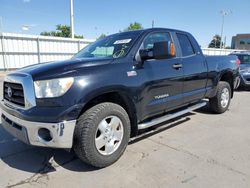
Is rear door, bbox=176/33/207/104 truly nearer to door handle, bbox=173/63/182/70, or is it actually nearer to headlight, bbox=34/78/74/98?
door handle, bbox=173/63/182/70

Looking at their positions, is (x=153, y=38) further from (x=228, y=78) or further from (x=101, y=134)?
(x=228, y=78)

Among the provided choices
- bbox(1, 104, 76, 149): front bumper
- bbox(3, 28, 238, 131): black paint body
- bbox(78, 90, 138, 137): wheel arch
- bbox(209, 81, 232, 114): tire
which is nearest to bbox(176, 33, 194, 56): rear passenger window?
bbox(3, 28, 238, 131): black paint body

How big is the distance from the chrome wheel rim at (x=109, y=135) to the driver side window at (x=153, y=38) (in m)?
1.35

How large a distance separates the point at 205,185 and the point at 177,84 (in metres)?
1.90

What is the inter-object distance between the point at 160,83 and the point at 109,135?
124 cm

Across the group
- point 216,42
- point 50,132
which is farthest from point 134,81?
point 216,42

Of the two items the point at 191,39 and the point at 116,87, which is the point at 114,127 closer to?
the point at 116,87

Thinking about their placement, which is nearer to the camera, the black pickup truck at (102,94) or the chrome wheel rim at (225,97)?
the black pickup truck at (102,94)

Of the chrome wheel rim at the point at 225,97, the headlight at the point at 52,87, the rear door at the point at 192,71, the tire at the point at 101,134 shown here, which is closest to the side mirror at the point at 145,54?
the tire at the point at 101,134

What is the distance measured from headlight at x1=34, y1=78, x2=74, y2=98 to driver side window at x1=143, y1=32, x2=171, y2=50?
158 cm

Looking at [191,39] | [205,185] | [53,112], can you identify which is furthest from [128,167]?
[191,39]

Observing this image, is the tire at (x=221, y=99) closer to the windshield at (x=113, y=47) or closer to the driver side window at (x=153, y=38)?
the driver side window at (x=153, y=38)

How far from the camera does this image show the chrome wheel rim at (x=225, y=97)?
5810mm

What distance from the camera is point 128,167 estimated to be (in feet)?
10.2
